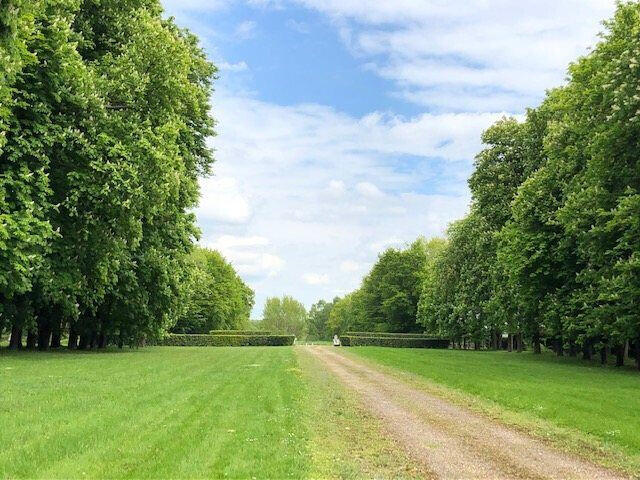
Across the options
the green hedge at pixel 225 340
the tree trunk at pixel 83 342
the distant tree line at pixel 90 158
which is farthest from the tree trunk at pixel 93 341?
the green hedge at pixel 225 340

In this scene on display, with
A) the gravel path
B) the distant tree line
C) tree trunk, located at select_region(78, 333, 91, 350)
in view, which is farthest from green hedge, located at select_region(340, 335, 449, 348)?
the gravel path

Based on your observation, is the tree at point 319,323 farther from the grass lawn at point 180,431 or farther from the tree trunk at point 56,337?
the grass lawn at point 180,431

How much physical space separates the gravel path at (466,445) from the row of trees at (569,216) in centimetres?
1342

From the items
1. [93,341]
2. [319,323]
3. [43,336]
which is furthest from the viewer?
[319,323]

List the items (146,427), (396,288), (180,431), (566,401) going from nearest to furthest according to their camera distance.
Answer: (180,431) < (146,427) < (566,401) < (396,288)

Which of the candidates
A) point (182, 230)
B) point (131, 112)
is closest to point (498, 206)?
point (182, 230)

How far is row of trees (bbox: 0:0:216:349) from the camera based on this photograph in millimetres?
20109

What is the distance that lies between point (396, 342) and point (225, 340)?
20.0 metres

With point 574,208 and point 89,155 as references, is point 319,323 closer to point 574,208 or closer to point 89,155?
point 574,208

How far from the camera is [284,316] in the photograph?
16250cm

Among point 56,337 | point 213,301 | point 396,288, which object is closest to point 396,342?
point 396,288

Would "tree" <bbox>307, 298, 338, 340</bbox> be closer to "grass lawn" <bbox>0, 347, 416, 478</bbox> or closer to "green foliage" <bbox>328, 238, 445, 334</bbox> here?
"green foliage" <bbox>328, 238, 445, 334</bbox>

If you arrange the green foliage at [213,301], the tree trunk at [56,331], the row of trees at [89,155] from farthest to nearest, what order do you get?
the green foliage at [213,301], the tree trunk at [56,331], the row of trees at [89,155]

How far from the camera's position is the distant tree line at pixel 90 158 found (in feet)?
66.1
